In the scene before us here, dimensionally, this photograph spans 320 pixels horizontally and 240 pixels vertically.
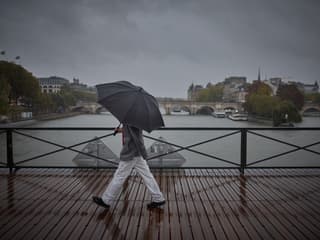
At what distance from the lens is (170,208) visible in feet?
9.98

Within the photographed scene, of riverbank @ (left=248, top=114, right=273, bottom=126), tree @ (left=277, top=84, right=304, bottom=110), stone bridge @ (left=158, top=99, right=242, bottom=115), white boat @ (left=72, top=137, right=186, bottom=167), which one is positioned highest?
tree @ (left=277, top=84, right=304, bottom=110)

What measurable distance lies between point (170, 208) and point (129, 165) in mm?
757

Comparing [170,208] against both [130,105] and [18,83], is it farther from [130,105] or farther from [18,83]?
[18,83]

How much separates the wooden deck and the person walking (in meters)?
0.13

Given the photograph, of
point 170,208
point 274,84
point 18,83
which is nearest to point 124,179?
point 170,208

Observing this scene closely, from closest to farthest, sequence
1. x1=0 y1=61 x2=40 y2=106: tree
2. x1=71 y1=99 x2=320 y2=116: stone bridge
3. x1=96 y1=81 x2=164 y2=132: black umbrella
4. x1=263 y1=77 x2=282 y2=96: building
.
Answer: x1=96 y1=81 x2=164 y2=132: black umbrella, x1=0 y1=61 x2=40 y2=106: tree, x1=71 y1=99 x2=320 y2=116: stone bridge, x1=263 y1=77 x2=282 y2=96: building

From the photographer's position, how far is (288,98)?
48.3m

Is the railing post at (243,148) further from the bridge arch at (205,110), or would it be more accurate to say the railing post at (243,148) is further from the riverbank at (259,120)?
A: the bridge arch at (205,110)

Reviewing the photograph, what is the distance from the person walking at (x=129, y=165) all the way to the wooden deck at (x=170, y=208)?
13cm

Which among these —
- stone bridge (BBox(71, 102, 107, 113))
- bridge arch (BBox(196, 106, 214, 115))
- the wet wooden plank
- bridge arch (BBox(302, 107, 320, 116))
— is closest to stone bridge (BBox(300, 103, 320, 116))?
bridge arch (BBox(302, 107, 320, 116))

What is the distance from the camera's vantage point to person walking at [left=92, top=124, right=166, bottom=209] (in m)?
2.88

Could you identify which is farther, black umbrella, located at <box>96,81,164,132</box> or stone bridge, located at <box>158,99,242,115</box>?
stone bridge, located at <box>158,99,242,115</box>

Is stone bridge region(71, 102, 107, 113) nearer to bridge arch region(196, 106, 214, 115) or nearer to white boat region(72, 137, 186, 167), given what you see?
bridge arch region(196, 106, 214, 115)

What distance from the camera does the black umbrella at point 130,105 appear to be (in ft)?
8.81
